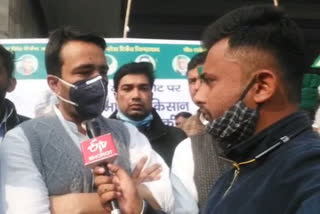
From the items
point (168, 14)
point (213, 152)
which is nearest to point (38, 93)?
point (213, 152)

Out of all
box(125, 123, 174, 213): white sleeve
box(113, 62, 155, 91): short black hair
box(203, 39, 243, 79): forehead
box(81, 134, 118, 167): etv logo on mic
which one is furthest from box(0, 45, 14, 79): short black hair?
box(203, 39, 243, 79): forehead

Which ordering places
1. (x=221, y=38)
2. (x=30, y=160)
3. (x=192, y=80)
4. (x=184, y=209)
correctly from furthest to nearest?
(x=192, y=80) < (x=184, y=209) < (x=30, y=160) < (x=221, y=38)

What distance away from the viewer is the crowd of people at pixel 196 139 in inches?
59.8

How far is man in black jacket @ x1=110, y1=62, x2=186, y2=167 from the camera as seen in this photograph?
358 centimetres

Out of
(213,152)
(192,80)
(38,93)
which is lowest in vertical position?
(213,152)

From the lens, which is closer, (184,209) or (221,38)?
Answer: (221,38)

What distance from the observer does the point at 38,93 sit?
176 inches

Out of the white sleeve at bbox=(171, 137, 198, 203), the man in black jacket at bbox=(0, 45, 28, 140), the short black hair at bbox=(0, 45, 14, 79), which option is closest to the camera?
the white sleeve at bbox=(171, 137, 198, 203)

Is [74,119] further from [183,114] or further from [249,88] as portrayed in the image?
[183,114]

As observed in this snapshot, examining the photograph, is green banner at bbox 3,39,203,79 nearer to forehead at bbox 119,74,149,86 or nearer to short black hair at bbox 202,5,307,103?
forehead at bbox 119,74,149,86

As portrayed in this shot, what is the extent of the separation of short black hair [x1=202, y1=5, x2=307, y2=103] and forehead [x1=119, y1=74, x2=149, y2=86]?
7.32ft

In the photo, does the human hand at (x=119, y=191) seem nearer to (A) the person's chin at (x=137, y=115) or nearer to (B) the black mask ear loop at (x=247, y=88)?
(B) the black mask ear loop at (x=247, y=88)

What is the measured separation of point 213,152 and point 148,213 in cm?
62

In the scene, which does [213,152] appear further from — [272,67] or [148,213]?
[272,67]
